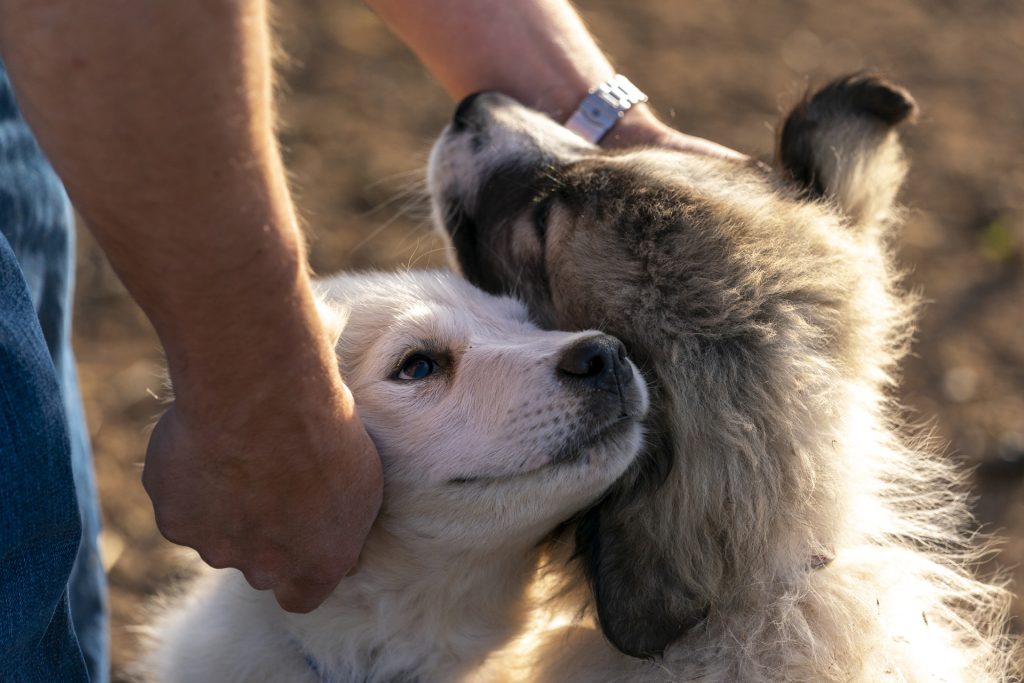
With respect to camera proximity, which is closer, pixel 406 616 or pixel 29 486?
pixel 29 486

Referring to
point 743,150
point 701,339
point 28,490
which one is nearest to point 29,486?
point 28,490

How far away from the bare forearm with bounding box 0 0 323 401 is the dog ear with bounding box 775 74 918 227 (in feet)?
5.05

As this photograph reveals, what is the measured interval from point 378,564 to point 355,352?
44cm

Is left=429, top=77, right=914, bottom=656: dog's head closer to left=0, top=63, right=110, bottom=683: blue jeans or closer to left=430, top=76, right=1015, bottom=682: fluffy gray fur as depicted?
left=430, top=76, right=1015, bottom=682: fluffy gray fur

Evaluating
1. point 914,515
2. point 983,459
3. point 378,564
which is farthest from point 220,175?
point 983,459

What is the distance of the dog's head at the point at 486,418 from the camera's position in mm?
2129

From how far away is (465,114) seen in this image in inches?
112

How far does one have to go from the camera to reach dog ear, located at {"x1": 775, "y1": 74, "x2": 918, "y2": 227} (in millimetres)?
2799

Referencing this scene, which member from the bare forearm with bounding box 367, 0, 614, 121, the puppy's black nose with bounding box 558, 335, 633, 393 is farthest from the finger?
the bare forearm with bounding box 367, 0, 614, 121

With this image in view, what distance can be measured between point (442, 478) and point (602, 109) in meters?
1.34

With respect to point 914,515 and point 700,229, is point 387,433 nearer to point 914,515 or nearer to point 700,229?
point 700,229

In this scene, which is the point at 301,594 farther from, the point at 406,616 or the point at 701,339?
the point at 701,339

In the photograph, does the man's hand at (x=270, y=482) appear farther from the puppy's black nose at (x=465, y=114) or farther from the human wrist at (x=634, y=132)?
the human wrist at (x=634, y=132)

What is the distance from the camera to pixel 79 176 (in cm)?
160
